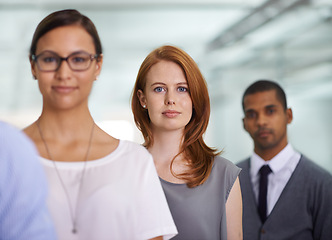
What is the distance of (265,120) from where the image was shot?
Result: 2.46 metres

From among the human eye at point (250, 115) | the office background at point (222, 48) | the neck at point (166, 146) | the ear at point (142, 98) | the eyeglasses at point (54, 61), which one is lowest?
the neck at point (166, 146)

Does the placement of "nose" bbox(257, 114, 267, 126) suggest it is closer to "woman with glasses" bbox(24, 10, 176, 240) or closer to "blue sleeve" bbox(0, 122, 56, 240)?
"woman with glasses" bbox(24, 10, 176, 240)

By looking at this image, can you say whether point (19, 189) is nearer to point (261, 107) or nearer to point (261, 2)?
point (261, 107)

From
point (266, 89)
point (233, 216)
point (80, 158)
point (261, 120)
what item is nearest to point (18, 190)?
point (80, 158)

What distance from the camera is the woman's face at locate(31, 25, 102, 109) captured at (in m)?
1.16

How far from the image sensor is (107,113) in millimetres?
9492

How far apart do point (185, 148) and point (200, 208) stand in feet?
0.75

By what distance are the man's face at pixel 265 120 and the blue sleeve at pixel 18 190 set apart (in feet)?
5.50

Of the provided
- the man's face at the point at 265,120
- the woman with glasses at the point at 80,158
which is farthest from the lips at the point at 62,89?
the man's face at the point at 265,120

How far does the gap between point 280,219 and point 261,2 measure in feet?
11.4

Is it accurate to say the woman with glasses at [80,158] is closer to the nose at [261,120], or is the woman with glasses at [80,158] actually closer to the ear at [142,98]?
the ear at [142,98]

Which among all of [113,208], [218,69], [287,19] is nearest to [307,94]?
[218,69]

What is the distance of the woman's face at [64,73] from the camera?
116 cm

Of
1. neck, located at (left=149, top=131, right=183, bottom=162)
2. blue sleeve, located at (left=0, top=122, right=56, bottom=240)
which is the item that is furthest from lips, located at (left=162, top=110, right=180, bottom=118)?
blue sleeve, located at (left=0, top=122, right=56, bottom=240)
